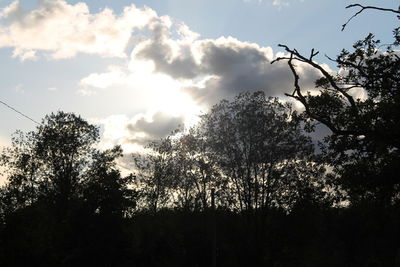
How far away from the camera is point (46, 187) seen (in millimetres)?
46406

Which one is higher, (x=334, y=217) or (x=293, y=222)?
(x=334, y=217)

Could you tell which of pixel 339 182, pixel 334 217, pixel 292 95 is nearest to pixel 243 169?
pixel 339 182

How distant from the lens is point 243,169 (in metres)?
38.5

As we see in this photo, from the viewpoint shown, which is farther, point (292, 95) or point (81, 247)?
point (81, 247)

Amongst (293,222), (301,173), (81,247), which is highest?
(301,173)

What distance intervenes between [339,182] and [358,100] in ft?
11.9

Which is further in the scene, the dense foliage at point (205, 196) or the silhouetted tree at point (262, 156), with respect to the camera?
the silhouetted tree at point (262, 156)

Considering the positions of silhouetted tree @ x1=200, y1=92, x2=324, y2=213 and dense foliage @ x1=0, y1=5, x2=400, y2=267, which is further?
silhouetted tree @ x1=200, y1=92, x2=324, y2=213

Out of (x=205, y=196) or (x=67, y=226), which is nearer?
(x=67, y=226)

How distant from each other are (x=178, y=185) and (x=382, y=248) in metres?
34.4

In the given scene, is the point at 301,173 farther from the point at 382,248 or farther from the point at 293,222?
the point at 382,248

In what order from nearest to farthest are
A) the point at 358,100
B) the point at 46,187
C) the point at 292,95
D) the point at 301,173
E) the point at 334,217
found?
the point at 292,95
the point at 358,100
the point at 301,173
the point at 46,187
the point at 334,217

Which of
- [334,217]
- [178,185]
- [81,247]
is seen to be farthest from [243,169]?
[334,217]

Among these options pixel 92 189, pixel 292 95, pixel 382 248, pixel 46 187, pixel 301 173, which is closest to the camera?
pixel 292 95
